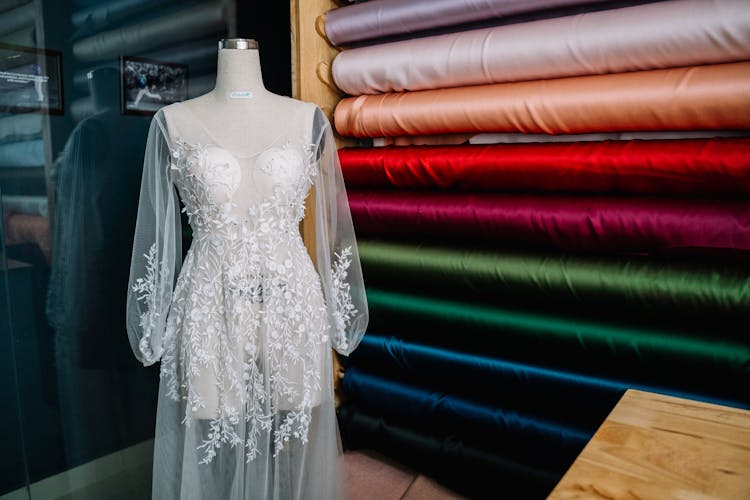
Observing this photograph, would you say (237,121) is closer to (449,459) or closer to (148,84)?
(148,84)

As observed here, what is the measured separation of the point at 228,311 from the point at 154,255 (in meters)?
0.27

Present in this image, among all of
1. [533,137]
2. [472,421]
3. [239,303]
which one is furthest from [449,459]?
[533,137]

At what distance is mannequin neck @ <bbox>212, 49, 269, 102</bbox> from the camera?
1.55 m

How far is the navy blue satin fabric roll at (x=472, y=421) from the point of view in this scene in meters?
1.78

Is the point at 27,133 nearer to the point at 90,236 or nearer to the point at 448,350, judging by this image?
the point at 90,236

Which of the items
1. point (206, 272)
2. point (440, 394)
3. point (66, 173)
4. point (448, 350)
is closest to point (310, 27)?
point (66, 173)

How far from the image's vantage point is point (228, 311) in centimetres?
149

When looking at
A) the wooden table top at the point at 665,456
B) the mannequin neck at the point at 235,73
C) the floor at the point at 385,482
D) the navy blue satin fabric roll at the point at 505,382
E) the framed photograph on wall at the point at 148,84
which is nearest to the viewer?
the wooden table top at the point at 665,456

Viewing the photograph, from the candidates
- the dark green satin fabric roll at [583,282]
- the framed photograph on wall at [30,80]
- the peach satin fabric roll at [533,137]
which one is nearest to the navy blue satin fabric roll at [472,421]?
the dark green satin fabric roll at [583,282]

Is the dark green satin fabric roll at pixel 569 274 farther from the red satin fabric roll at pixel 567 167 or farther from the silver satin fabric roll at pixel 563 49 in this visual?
the silver satin fabric roll at pixel 563 49

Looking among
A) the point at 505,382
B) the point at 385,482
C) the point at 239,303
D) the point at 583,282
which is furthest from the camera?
the point at 385,482

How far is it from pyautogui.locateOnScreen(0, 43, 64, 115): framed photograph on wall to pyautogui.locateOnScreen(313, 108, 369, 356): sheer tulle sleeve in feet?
2.71

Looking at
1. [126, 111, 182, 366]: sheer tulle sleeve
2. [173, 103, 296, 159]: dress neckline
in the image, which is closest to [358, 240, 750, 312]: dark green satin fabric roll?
[173, 103, 296, 159]: dress neckline

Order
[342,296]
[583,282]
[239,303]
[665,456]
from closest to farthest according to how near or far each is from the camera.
A: [665,456] → [239,303] → [583,282] → [342,296]
